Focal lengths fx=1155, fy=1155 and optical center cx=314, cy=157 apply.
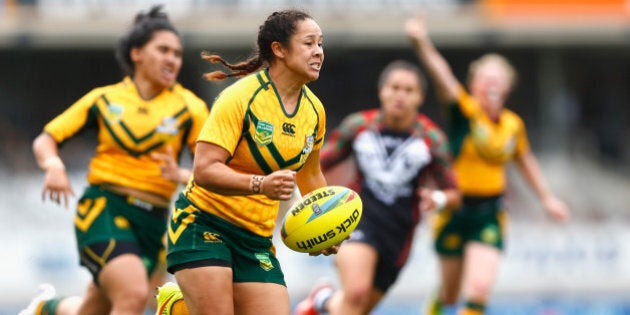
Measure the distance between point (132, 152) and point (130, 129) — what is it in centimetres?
15

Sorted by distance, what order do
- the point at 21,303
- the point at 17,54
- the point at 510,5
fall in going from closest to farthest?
the point at 21,303
the point at 510,5
the point at 17,54

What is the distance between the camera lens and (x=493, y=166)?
32.2 feet

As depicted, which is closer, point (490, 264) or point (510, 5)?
point (490, 264)

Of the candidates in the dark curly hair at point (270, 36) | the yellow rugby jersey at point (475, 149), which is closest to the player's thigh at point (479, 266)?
the yellow rugby jersey at point (475, 149)

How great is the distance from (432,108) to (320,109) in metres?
19.0

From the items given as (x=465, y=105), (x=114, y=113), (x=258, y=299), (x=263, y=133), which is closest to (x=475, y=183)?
(x=465, y=105)

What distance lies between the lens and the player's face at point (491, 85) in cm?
980

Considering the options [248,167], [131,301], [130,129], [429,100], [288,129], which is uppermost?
[288,129]

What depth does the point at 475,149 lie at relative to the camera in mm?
9742

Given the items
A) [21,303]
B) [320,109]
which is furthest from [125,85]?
[21,303]

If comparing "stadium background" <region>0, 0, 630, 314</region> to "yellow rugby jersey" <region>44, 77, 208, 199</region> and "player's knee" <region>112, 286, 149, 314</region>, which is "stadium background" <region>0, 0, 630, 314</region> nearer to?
"yellow rugby jersey" <region>44, 77, 208, 199</region>

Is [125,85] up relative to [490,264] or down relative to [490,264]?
up

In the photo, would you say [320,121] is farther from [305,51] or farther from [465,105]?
[465,105]

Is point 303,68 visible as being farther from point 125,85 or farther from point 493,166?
point 493,166
